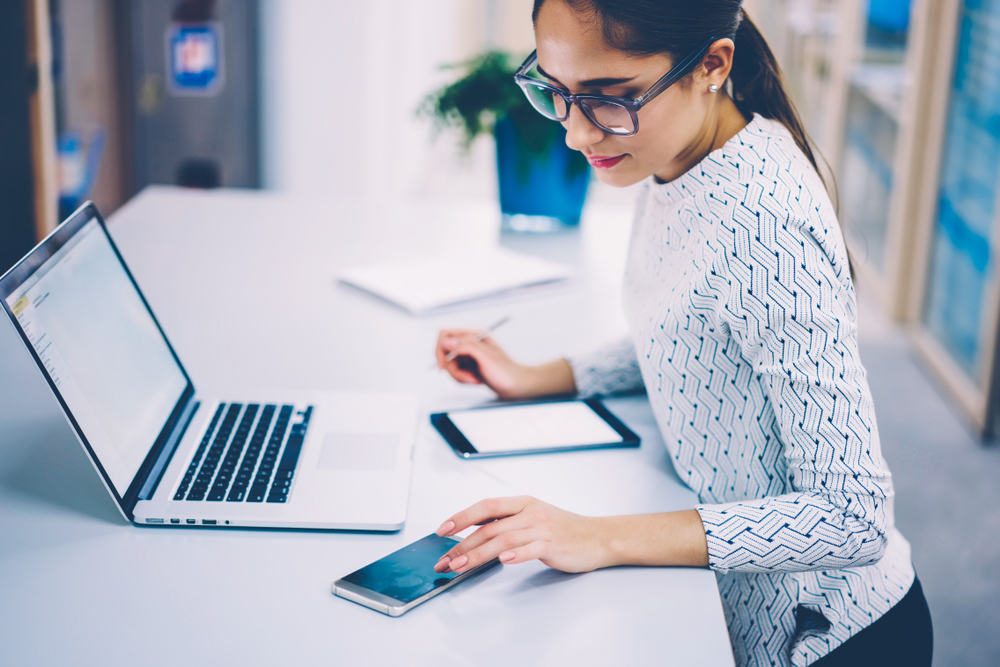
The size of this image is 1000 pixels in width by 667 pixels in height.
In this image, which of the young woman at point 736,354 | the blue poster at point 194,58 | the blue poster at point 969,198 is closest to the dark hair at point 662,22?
the young woman at point 736,354

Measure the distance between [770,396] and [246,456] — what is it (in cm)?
52

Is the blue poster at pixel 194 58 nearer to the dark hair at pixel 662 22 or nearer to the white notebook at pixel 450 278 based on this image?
the white notebook at pixel 450 278

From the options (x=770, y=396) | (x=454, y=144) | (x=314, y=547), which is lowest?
(x=314, y=547)

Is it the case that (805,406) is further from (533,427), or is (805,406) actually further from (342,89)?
(342,89)

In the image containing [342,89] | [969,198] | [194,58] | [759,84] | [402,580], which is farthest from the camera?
[342,89]

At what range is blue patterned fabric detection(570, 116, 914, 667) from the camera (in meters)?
0.75

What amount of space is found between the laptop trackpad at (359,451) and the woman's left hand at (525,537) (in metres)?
0.17

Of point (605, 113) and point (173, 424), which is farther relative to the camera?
point (173, 424)

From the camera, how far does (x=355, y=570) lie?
2.38ft

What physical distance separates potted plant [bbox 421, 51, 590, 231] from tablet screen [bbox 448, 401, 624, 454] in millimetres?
770

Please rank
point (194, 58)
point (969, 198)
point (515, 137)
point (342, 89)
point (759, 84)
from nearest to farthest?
point (759, 84)
point (515, 137)
point (969, 198)
point (194, 58)
point (342, 89)

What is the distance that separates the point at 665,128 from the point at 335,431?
0.48m

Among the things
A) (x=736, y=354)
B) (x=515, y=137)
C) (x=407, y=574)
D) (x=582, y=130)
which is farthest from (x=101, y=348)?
(x=515, y=137)

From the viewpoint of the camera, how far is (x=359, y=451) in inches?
36.0
